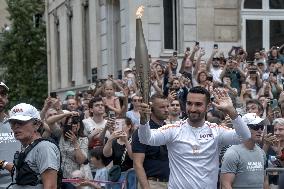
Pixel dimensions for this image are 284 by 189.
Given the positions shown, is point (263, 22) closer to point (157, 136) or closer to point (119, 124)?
point (119, 124)

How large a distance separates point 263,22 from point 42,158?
1827 centimetres

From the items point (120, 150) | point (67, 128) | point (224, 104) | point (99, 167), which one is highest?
point (224, 104)

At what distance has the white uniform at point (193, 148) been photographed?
7449 mm

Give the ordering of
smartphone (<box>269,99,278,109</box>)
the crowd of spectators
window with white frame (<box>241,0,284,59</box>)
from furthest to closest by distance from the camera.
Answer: window with white frame (<box>241,0,284,59</box>) → smartphone (<box>269,99,278,109</box>) → the crowd of spectators

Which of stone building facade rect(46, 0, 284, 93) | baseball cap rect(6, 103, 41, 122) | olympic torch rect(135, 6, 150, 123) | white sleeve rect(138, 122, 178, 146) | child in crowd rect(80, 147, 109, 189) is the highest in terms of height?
stone building facade rect(46, 0, 284, 93)

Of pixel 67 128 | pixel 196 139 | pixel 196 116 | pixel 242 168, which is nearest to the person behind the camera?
pixel 196 116

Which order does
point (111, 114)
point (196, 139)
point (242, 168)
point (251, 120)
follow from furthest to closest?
point (111, 114) → point (251, 120) → point (242, 168) → point (196, 139)

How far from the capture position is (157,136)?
24.7 feet

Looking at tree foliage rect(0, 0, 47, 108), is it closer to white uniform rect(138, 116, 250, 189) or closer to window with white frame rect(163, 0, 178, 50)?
window with white frame rect(163, 0, 178, 50)

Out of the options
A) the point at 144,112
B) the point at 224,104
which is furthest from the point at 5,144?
the point at 224,104

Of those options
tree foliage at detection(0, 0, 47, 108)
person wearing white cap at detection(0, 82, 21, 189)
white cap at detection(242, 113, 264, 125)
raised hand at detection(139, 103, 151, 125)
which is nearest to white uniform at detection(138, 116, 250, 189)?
raised hand at detection(139, 103, 151, 125)

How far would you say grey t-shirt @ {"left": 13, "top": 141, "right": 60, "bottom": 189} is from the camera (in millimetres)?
6719

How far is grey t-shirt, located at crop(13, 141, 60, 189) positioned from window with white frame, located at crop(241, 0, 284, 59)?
1770 centimetres

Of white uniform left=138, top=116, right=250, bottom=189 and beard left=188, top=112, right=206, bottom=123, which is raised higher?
beard left=188, top=112, right=206, bottom=123
